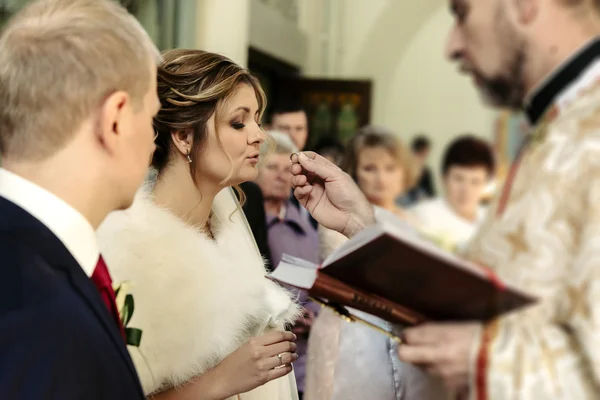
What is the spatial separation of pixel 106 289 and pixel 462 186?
4.37 metres

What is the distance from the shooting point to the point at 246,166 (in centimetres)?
257

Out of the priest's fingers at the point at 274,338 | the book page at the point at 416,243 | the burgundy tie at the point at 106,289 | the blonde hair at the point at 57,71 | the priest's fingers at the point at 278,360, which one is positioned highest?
the blonde hair at the point at 57,71

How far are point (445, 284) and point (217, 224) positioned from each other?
149 centimetres

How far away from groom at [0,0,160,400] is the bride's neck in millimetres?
970

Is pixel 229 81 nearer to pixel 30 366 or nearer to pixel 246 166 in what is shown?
pixel 246 166

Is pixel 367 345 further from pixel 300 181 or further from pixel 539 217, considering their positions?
pixel 539 217

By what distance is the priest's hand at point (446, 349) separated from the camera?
1256 mm

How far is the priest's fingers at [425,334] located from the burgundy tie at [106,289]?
2.30ft

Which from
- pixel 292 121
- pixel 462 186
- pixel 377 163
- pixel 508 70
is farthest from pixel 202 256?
pixel 462 186

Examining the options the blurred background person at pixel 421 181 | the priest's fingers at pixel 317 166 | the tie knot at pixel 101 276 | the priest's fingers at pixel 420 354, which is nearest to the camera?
the priest's fingers at pixel 420 354

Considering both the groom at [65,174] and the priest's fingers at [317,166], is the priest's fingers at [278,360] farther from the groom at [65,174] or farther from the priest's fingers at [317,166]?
the groom at [65,174]

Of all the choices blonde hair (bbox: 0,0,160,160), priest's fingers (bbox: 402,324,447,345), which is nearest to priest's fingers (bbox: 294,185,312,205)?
blonde hair (bbox: 0,0,160,160)

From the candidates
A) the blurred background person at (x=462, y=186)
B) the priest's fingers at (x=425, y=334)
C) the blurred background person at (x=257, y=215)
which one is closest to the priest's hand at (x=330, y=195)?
the priest's fingers at (x=425, y=334)

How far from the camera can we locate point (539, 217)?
4.06ft
